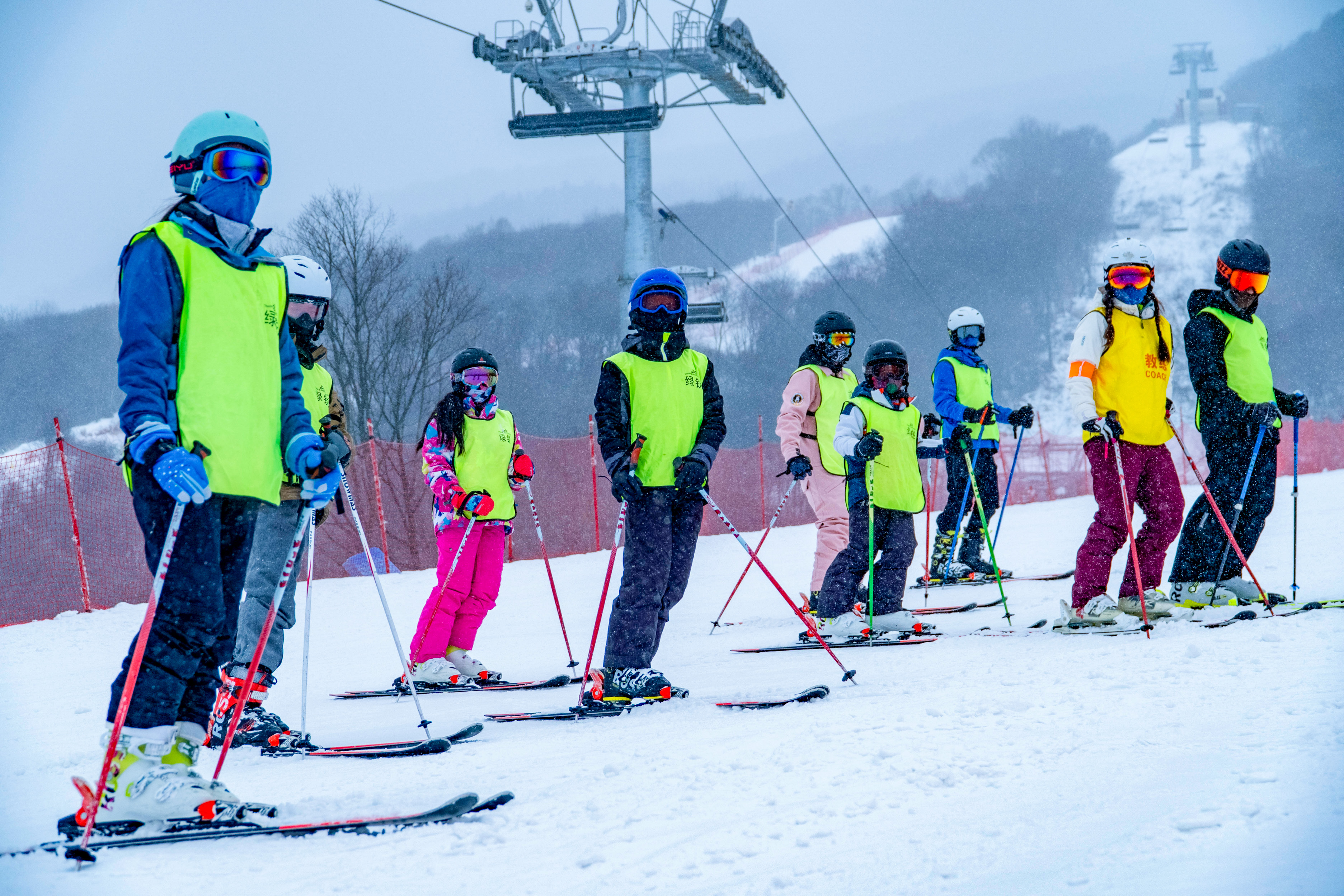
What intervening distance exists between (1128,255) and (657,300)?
2.43 metres

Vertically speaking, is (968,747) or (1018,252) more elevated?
(1018,252)

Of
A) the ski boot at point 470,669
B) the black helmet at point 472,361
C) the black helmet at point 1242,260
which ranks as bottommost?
the ski boot at point 470,669

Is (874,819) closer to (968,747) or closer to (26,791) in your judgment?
(968,747)

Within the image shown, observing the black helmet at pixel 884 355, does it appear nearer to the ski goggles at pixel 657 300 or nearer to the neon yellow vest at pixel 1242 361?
the neon yellow vest at pixel 1242 361

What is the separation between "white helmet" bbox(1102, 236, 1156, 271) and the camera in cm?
515

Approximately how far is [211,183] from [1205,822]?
2.75 meters

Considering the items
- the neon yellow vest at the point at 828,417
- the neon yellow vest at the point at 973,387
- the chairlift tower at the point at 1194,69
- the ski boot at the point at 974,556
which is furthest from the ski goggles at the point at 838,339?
the chairlift tower at the point at 1194,69

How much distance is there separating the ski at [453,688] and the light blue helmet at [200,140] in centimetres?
266

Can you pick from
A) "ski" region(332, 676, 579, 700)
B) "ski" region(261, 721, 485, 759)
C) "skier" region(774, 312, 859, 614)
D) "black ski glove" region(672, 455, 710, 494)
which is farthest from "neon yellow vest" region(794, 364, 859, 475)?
"ski" region(261, 721, 485, 759)

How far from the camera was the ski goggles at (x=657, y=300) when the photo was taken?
4.29 meters

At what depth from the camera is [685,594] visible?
9039mm

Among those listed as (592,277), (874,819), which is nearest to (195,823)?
(874,819)

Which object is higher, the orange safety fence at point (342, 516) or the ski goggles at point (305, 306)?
the ski goggles at point (305, 306)

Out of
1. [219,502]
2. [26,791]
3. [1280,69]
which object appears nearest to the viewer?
[219,502]
